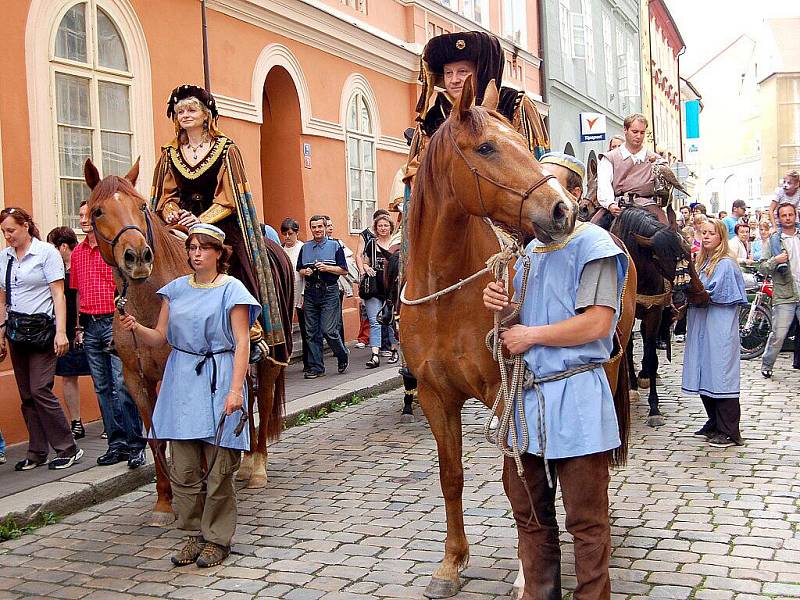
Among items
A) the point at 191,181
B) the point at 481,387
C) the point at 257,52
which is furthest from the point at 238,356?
the point at 257,52

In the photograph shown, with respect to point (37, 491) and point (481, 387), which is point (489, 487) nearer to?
point (481, 387)

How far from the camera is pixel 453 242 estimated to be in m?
4.21

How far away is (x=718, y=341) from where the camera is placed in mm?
7496

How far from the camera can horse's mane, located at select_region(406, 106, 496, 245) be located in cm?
376

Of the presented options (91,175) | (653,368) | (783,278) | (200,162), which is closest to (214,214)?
(200,162)

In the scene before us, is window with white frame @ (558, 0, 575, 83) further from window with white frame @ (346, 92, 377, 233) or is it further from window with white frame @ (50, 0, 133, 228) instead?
window with white frame @ (50, 0, 133, 228)

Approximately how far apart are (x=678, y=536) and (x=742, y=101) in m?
89.1

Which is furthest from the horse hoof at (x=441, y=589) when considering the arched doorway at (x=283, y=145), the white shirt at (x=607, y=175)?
the arched doorway at (x=283, y=145)

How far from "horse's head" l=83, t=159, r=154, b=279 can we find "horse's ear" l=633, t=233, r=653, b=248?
4.57 meters

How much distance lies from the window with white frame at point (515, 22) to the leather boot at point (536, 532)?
767 inches

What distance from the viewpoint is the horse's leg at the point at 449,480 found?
4.43 meters

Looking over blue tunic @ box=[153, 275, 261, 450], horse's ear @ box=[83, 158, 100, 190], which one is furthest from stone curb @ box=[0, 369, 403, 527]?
horse's ear @ box=[83, 158, 100, 190]

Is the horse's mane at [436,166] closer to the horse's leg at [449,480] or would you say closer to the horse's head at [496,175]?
the horse's head at [496,175]

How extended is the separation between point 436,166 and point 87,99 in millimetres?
6384
